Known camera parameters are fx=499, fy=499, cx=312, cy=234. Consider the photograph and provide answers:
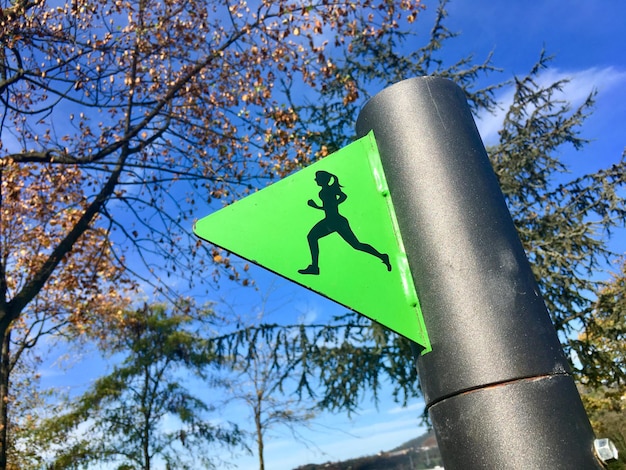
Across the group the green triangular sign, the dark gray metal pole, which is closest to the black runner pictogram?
the green triangular sign

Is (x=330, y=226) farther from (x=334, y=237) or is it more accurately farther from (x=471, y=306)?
(x=471, y=306)

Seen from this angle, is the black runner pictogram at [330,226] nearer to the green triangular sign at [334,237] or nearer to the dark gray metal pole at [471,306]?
the green triangular sign at [334,237]

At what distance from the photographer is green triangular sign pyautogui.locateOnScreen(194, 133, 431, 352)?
1.68m

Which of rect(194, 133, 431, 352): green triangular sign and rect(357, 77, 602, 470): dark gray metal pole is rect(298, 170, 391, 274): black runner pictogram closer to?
rect(194, 133, 431, 352): green triangular sign

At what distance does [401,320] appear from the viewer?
1638 millimetres

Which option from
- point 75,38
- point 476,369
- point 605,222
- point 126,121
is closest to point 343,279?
point 476,369

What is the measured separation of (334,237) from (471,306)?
0.52 m

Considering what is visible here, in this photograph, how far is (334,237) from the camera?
5.82ft

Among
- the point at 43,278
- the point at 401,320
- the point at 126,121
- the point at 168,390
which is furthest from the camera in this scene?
the point at 168,390

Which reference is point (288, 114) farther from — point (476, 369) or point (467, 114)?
point (476, 369)

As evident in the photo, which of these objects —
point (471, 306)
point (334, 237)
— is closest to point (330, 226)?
point (334, 237)

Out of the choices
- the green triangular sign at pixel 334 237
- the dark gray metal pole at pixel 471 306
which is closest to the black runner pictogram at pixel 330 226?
the green triangular sign at pixel 334 237

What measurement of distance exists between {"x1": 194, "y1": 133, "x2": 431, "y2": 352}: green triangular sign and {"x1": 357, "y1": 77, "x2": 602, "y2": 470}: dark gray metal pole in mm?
64

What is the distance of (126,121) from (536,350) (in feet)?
29.1
